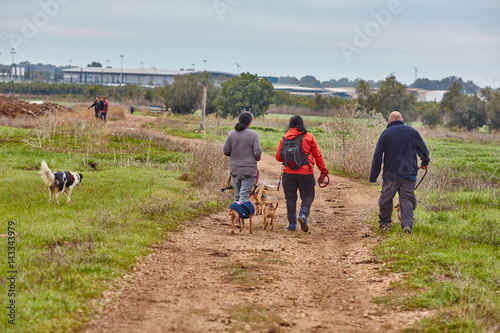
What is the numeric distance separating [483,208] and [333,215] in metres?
3.39

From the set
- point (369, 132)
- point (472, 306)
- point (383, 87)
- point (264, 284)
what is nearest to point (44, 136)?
point (369, 132)

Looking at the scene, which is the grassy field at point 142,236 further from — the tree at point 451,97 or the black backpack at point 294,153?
the tree at point 451,97

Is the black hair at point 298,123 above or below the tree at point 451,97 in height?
below

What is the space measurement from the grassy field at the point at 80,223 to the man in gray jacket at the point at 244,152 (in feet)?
4.79

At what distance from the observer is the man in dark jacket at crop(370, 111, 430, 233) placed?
33.6ft

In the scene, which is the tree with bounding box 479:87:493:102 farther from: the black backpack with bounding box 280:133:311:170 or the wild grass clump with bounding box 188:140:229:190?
Answer: the black backpack with bounding box 280:133:311:170

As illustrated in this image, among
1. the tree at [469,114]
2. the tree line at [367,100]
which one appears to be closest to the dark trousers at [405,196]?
the tree line at [367,100]

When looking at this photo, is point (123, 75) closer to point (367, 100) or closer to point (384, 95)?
point (367, 100)

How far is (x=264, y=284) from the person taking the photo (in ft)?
23.5

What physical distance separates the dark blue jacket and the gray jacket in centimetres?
215

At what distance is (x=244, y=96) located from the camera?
55750 millimetres

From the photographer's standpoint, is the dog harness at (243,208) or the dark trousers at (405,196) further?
Result: the dark trousers at (405,196)

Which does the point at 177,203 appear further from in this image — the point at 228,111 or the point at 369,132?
the point at 228,111

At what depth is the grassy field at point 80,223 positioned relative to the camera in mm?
5699
